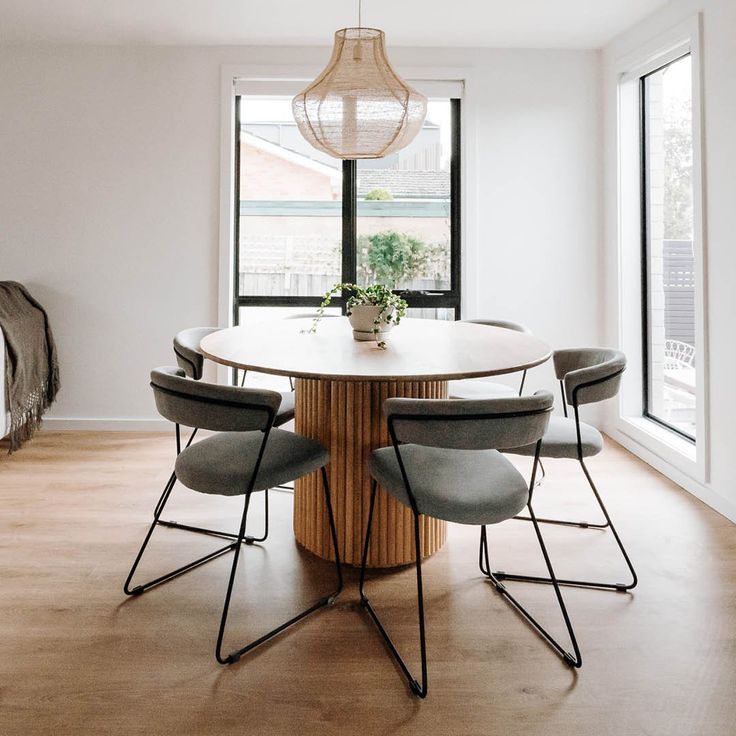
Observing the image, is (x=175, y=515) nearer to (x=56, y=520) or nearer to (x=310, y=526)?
(x=56, y=520)

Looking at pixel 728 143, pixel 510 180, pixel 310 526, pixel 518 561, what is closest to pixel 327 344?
pixel 310 526

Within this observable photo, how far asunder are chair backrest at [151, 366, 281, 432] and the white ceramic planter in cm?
84

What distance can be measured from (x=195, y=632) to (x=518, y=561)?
1.17 meters

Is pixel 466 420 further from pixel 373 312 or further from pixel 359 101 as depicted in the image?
pixel 359 101

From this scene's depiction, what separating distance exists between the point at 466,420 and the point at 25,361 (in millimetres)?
3096

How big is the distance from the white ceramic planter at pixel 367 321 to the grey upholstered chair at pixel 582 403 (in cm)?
68

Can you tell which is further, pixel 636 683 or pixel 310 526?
pixel 310 526

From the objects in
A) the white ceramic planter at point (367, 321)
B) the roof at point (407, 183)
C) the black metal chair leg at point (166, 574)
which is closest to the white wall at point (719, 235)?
the white ceramic planter at point (367, 321)

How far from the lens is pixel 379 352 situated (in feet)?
7.54

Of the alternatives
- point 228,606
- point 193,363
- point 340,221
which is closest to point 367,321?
point 193,363

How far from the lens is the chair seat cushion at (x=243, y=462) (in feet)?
6.18

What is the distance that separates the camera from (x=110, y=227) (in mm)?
4258

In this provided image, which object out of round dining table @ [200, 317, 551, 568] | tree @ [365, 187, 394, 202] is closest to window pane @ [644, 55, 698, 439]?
round dining table @ [200, 317, 551, 568]

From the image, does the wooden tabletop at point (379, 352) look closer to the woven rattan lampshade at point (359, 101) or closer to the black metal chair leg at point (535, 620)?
the black metal chair leg at point (535, 620)
